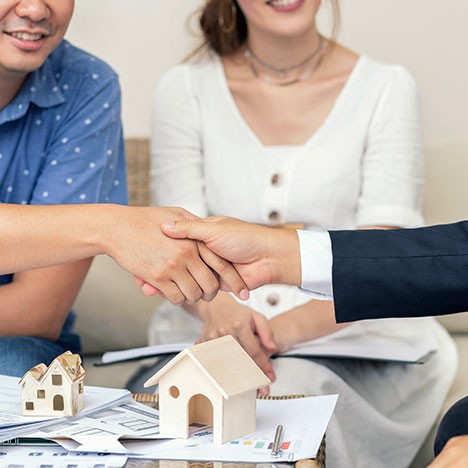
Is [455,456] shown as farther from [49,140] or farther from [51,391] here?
[49,140]

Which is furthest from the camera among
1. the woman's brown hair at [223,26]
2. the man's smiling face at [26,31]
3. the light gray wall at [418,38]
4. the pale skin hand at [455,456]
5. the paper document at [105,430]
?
the light gray wall at [418,38]

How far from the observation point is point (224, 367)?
4.30ft

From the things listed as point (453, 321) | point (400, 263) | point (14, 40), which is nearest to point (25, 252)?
point (14, 40)

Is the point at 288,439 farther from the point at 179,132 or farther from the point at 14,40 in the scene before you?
the point at 179,132

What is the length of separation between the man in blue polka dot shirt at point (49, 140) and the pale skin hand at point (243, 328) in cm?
26

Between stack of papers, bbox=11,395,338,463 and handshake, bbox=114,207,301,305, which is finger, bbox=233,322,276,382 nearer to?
handshake, bbox=114,207,301,305

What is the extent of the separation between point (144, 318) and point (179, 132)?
1.50ft

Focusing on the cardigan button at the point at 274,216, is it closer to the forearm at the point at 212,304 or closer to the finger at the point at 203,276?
the forearm at the point at 212,304

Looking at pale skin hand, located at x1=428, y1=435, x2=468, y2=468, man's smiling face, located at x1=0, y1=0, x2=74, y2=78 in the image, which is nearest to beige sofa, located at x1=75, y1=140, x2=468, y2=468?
man's smiling face, located at x1=0, y1=0, x2=74, y2=78

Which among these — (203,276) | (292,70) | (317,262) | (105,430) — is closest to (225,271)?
(203,276)

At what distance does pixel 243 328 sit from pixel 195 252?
1.06ft

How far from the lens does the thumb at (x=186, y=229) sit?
1508 mm

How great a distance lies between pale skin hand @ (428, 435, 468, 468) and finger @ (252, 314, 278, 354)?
68cm

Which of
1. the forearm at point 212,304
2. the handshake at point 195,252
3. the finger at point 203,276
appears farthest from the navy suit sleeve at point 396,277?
the forearm at point 212,304
